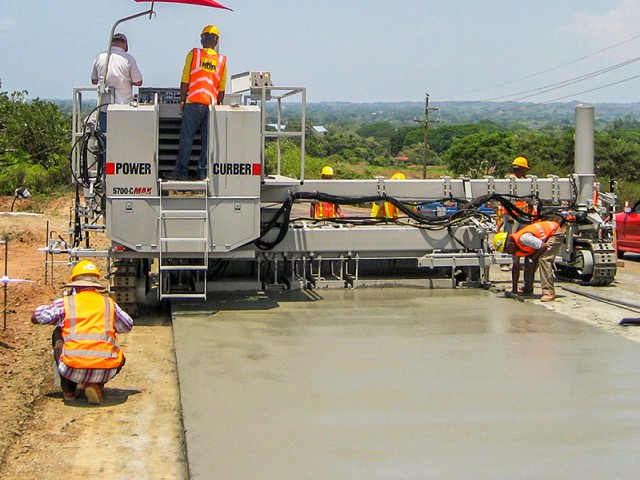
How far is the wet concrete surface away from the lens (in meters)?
6.36

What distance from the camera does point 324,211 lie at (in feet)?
50.9

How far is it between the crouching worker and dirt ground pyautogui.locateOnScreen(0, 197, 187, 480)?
22cm

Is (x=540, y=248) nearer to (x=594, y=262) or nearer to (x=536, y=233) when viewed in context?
(x=536, y=233)

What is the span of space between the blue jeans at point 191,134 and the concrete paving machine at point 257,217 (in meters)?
0.15

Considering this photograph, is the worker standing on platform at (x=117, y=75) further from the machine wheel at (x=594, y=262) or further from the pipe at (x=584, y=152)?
the machine wheel at (x=594, y=262)

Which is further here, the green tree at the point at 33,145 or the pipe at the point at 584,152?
the green tree at the point at 33,145

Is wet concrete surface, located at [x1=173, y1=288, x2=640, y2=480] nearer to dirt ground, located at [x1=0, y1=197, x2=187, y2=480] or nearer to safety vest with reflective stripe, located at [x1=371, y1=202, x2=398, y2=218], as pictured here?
dirt ground, located at [x1=0, y1=197, x2=187, y2=480]

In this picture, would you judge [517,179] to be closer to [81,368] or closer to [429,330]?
[429,330]

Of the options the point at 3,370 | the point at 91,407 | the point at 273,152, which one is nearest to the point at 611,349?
the point at 91,407

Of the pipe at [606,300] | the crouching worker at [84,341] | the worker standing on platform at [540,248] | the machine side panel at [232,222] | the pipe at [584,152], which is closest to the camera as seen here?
the crouching worker at [84,341]

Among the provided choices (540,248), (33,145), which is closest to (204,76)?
(540,248)

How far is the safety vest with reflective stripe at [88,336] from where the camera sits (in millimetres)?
8266

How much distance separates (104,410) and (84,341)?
0.59 metres

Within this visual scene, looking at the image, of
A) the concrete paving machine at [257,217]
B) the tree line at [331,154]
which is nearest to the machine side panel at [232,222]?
the concrete paving machine at [257,217]
